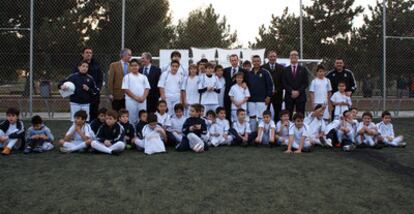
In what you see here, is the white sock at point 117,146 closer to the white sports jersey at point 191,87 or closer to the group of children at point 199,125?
the group of children at point 199,125

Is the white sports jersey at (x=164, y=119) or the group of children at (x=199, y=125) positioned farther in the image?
the white sports jersey at (x=164, y=119)

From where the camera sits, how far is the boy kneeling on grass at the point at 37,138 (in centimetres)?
631

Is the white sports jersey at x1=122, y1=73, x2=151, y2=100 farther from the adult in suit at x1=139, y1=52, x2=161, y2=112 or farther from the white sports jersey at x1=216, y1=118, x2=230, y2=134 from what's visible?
the white sports jersey at x1=216, y1=118, x2=230, y2=134

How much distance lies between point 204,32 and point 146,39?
17.5 ft

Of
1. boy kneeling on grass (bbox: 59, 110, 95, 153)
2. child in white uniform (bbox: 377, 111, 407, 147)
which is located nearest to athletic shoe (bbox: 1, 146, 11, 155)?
boy kneeling on grass (bbox: 59, 110, 95, 153)

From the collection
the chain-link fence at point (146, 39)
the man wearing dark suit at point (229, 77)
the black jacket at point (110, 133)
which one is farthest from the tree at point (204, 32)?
the black jacket at point (110, 133)

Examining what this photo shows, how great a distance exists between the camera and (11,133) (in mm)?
6289

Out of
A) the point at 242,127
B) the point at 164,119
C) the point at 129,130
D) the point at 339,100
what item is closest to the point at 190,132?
the point at 164,119

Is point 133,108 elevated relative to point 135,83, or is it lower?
lower

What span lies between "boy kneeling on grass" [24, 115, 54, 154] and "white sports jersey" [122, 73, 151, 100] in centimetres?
144

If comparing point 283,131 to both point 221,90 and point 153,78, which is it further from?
point 153,78

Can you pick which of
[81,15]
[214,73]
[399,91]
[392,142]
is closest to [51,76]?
[81,15]

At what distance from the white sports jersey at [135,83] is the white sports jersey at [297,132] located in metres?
2.54

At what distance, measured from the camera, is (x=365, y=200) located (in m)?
4.09
